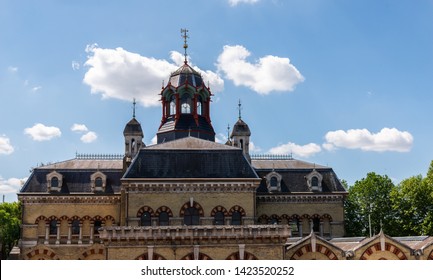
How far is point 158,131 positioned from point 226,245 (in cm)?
2610

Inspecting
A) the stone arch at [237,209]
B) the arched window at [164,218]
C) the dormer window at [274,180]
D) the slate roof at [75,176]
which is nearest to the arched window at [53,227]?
the slate roof at [75,176]

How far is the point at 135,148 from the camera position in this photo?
63.6 m

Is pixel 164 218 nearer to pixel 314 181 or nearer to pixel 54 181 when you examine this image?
pixel 54 181

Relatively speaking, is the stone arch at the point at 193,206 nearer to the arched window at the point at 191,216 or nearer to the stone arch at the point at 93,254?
the arched window at the point at 191,216

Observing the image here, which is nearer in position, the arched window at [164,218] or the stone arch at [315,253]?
the stone arch at [315,253]

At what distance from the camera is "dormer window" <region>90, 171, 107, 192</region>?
186 feet

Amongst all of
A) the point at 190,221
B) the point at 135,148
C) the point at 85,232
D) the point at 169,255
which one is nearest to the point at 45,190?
the point at 85,232

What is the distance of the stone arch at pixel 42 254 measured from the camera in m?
53.2

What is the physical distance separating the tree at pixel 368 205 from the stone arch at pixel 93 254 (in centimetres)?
3421

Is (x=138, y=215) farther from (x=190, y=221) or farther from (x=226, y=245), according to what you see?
(x=226, y=245)

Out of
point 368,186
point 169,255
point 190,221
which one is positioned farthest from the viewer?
point 368,186

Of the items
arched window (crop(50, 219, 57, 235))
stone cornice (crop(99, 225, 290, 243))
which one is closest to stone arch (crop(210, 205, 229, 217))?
stone cornice (crop(99, 225, 290, 243))

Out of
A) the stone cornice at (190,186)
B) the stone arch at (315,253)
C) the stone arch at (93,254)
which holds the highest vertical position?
the stone cornice at (190,186)

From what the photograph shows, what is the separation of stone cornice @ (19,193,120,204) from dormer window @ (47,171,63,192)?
1.08 meters
